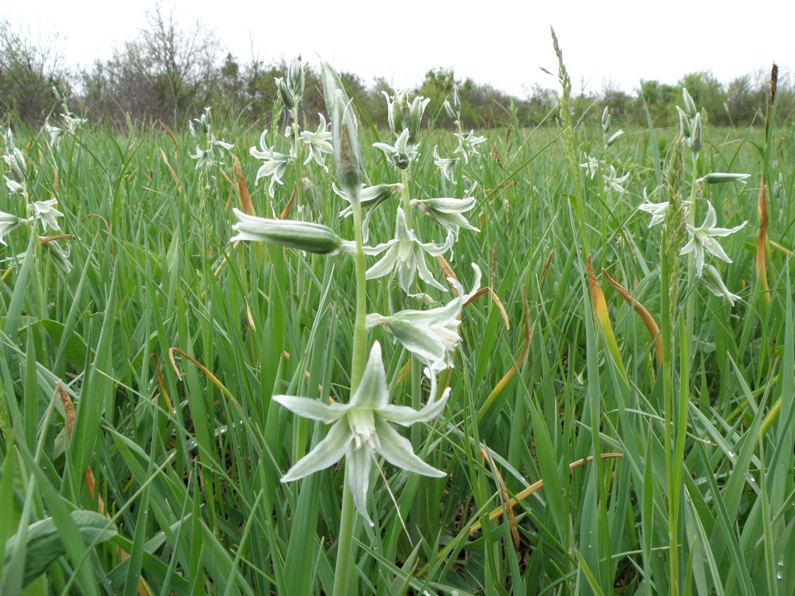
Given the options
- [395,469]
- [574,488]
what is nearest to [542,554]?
[574,488]

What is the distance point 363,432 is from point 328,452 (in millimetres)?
64

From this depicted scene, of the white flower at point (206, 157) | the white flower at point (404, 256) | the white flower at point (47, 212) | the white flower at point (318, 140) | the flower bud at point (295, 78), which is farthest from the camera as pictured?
the white flower at point (206, 157)

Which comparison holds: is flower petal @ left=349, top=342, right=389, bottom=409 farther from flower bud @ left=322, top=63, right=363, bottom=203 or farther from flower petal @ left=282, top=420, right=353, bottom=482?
flower bud @ left=322, top=63, right=363, bottom=203

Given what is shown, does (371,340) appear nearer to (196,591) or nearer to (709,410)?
(196,591)

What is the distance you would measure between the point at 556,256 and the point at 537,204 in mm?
935

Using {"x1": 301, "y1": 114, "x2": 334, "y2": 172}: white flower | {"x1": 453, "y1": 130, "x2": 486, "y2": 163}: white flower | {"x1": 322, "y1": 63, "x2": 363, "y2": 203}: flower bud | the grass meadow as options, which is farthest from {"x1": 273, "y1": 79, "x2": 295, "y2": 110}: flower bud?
{"x1": 322, "y1": 63, "x2": 363, "y2": 203}: flower bud

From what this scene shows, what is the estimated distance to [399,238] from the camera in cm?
129

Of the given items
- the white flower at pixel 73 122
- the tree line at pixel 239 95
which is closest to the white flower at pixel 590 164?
the tree line at pixel 239 95

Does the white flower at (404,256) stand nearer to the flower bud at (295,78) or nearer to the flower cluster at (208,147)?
the flower bud at (295,78)

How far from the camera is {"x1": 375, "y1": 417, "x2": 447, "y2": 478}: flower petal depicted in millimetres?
788

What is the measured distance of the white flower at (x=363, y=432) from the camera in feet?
2.35

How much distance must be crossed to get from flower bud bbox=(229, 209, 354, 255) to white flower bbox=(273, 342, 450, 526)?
179 mm

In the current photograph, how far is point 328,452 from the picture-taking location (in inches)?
30.5

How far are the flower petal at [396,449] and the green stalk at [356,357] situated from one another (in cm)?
7
